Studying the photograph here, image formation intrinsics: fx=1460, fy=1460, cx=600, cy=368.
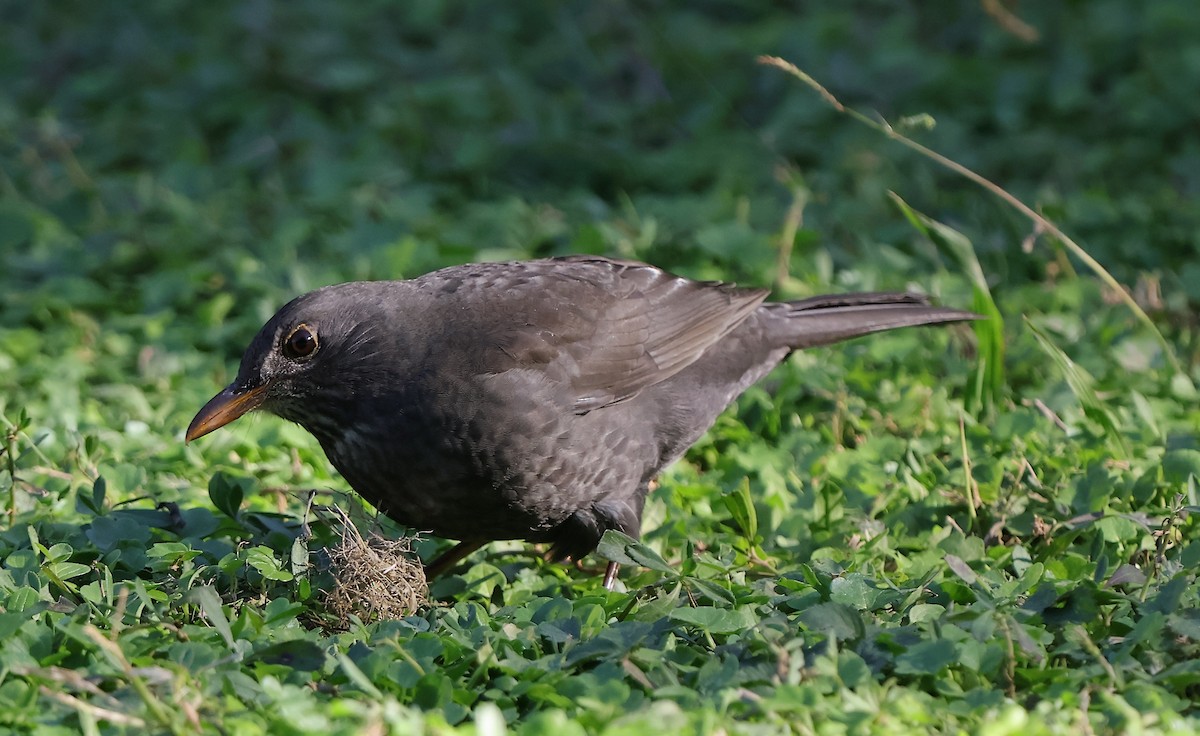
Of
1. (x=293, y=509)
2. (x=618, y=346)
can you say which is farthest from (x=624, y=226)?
(x=293, y=509)

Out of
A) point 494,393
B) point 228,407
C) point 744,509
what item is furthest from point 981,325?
point 228,407

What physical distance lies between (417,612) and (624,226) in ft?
11.4

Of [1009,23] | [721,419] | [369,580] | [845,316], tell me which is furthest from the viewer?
[1009,23]

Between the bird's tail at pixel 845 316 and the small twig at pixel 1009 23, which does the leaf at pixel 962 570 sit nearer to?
the bird's tail at pixel 845 316

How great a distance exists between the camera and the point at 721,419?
6.14m

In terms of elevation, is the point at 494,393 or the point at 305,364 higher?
the point at 305,364

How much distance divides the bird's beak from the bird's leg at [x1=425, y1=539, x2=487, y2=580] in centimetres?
83

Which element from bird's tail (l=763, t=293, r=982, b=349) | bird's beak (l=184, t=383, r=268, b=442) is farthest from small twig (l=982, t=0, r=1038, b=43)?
bird's beak (l=184, t=383, r=268, b=442)

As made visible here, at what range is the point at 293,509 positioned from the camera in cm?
530

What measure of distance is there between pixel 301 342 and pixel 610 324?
1151 millimetres

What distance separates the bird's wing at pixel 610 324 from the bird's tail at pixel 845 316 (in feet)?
0.80

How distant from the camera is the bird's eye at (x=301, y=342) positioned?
4.79 meters

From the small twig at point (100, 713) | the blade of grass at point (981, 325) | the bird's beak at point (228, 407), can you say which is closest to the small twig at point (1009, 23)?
the blade of grass at point (981, 325)

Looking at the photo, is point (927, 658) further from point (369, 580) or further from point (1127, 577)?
point (369, 580)
